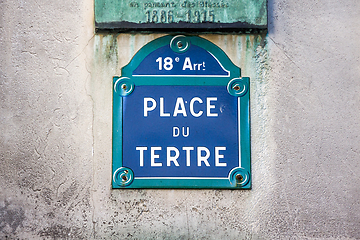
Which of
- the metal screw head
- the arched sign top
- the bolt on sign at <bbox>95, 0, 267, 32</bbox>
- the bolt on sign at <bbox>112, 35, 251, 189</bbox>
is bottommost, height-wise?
the metal screw head

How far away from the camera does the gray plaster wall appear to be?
219 cm

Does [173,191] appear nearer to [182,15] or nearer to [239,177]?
[239,177]

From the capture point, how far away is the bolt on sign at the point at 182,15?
7.48ft

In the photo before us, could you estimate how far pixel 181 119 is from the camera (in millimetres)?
2252

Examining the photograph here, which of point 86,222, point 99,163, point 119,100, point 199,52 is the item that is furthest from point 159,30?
point 86,222

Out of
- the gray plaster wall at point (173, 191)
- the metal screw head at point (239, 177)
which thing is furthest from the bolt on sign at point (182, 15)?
the metal screw head at point (239, 177)

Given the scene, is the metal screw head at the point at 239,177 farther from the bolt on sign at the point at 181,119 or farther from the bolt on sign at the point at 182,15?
the bolt on sign at the point at 182,15

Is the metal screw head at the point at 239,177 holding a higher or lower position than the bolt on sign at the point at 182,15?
lower

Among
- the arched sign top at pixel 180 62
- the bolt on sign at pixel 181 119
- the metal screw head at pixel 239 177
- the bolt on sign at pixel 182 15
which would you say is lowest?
the metal screw head at pixel 239 177

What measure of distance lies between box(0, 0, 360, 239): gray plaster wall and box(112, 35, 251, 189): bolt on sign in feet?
0.19

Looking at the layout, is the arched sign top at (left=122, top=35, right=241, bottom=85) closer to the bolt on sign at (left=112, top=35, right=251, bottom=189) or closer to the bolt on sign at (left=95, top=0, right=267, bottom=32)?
the bolt on sign at (left=112, top=35, right=251, bottom=189)

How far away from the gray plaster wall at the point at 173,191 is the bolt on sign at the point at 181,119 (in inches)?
2.3

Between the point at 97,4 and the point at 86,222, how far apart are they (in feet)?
4.22

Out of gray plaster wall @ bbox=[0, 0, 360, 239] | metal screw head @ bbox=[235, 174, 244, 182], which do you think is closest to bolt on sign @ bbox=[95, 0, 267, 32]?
gray plaster wall @ bbox=[0, 0, 360, 239]
